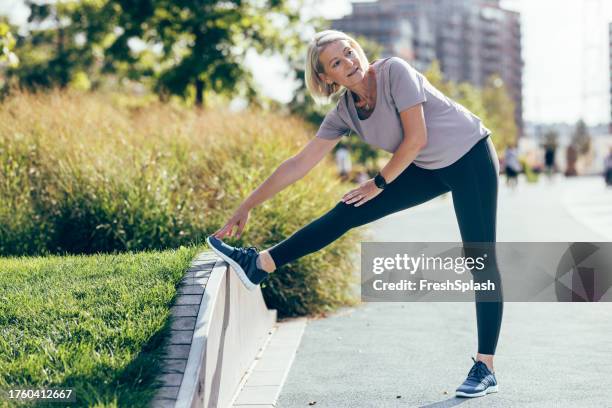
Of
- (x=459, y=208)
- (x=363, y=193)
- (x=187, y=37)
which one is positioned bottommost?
(x=187, y=37)

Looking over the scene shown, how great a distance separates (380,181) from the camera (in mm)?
4172

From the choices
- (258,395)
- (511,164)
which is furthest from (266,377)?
(511,164)

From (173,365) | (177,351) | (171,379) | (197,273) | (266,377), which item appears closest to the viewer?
(171,379)

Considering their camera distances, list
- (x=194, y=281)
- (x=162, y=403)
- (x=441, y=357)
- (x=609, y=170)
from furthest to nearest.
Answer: (x=609, y=170), (x=441, y=357), (x=194, y=281), (x=162, y=403)

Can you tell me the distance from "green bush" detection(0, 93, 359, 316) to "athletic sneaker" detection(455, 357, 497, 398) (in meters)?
2.66

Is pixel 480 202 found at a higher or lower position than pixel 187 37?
higher

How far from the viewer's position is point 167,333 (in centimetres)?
414

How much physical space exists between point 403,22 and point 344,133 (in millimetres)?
126852

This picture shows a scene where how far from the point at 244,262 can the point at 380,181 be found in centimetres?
86

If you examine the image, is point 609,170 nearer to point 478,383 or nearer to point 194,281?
point 478,383

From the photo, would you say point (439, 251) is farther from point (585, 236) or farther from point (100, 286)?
point (100, 286)

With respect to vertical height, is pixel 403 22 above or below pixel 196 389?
below

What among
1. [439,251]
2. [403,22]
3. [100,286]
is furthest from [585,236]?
[403,22]

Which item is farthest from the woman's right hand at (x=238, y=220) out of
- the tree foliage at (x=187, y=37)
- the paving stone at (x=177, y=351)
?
the tree foliage at (x=187, y=37)
